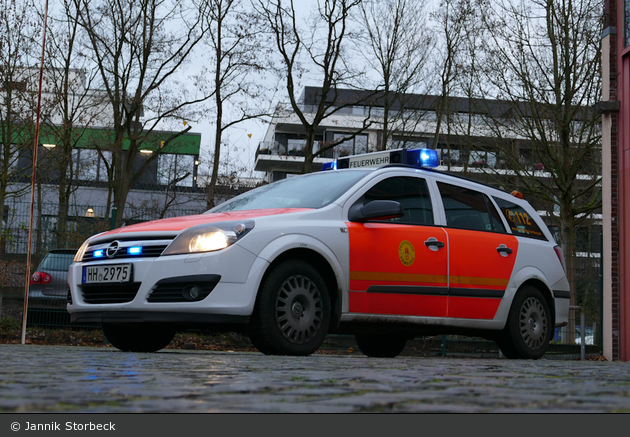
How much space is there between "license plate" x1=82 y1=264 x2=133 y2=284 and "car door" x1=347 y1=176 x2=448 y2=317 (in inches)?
70.4

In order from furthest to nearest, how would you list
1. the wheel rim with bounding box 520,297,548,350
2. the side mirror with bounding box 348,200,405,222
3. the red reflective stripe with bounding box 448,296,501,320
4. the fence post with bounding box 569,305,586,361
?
the fence post with bounding box 569,305,586,361, the wheel rim with bounding box 520,297,548,350, the red reflective stripe with bounding box 448,296,501,320, the side mirror with bounding box 348,200,405,222

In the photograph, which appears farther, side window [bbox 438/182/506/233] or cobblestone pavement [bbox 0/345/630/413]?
side window [bbox 438/182/506/233]

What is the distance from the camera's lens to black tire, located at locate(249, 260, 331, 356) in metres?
5.73

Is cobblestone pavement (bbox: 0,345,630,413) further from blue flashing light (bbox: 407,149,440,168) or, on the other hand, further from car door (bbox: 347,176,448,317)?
blue flashing light (bbox: 407,149,440,168)

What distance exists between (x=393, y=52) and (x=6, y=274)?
15581 millimetres

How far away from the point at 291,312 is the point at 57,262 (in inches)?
267

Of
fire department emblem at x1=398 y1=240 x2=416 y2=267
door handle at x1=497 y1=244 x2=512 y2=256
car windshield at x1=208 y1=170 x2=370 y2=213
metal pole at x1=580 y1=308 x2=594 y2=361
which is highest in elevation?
car windshield at x1=208 y1=170 x2=370 y2=213

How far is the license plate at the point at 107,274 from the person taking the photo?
→ 6008 mm

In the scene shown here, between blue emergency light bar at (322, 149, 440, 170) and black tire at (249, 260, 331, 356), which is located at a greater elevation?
blue emergency light bar at (322, 149, 440, 170)

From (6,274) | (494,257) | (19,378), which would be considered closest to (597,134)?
(494,257)

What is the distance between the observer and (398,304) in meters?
6.70

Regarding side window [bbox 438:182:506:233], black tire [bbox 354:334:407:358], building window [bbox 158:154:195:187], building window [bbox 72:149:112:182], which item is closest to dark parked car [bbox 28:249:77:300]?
black tire [bbox 354:334:407:358]


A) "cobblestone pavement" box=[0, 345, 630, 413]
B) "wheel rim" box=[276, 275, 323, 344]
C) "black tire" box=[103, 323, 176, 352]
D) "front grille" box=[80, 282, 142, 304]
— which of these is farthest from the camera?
"black tire" box=[103, 323, 176, 352]

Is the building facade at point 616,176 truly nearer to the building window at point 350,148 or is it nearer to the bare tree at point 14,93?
the bare tree at point 14,93
